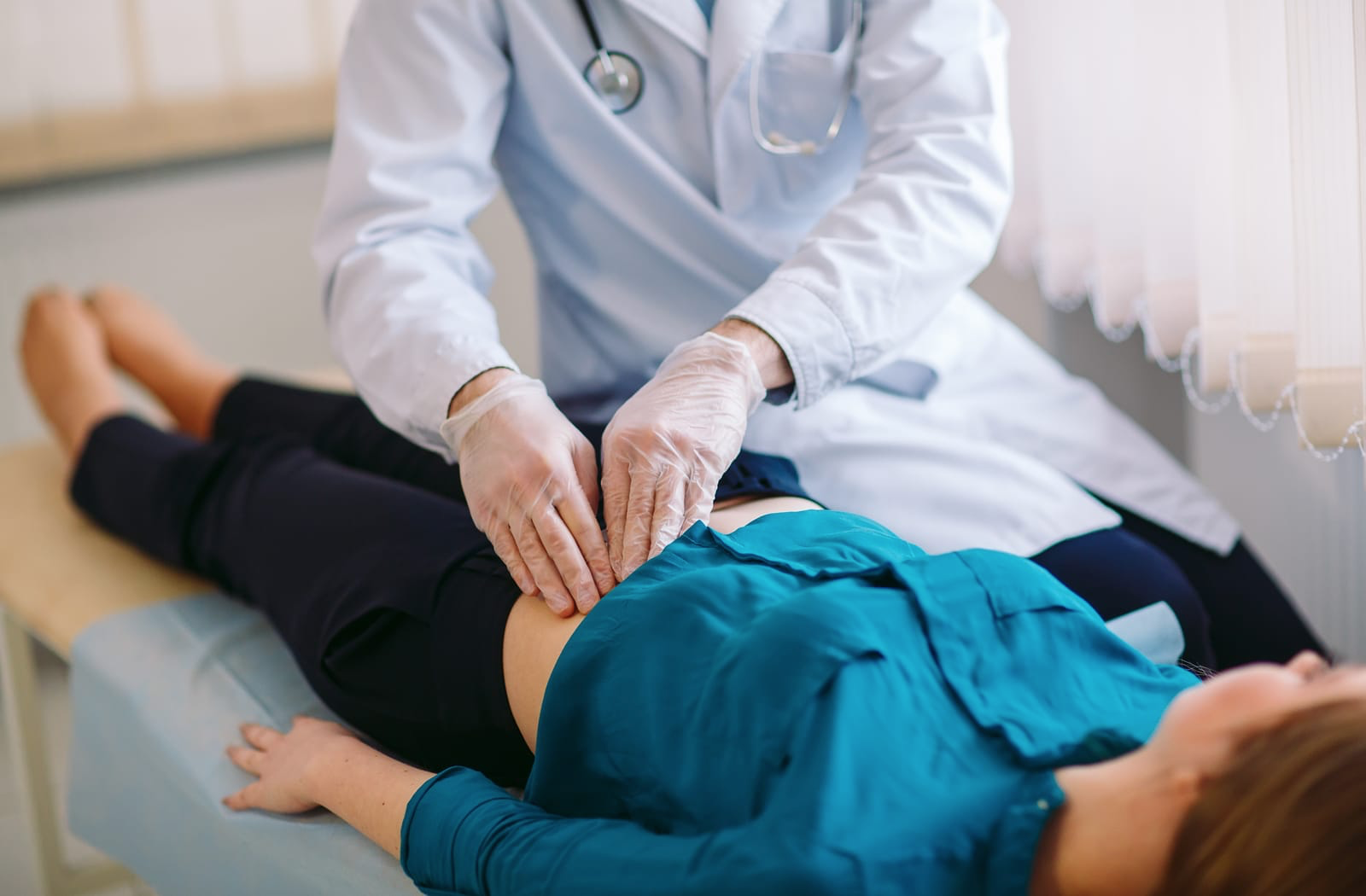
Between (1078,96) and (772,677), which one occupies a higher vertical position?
(1078,96)

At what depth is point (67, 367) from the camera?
1870 mm

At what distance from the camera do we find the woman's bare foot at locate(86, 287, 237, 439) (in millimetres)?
1873

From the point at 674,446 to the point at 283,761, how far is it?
0.46 metres

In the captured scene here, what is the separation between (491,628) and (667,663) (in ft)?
0.79

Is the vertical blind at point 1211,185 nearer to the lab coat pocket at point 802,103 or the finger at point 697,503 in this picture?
the lab coat pocket at point 802,103

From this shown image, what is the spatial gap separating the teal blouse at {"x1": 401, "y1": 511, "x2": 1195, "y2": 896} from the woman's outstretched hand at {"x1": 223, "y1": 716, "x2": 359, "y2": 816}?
0.20 m

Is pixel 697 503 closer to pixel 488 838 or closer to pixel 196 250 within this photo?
pixel 488 838

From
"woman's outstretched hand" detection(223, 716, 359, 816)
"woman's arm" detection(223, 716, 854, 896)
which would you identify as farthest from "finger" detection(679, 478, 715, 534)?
"woman's outstretched hand" detection(223, 716, 359, 816)

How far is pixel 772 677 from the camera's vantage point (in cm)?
73

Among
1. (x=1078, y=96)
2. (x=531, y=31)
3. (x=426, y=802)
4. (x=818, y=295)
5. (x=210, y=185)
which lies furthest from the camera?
(x=210, y=185)

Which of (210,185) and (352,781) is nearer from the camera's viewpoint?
(352,781)

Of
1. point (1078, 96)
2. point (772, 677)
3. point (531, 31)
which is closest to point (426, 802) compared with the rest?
point (772, 677)

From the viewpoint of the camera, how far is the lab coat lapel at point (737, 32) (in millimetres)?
1166

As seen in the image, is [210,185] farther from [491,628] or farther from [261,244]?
[491,628]
